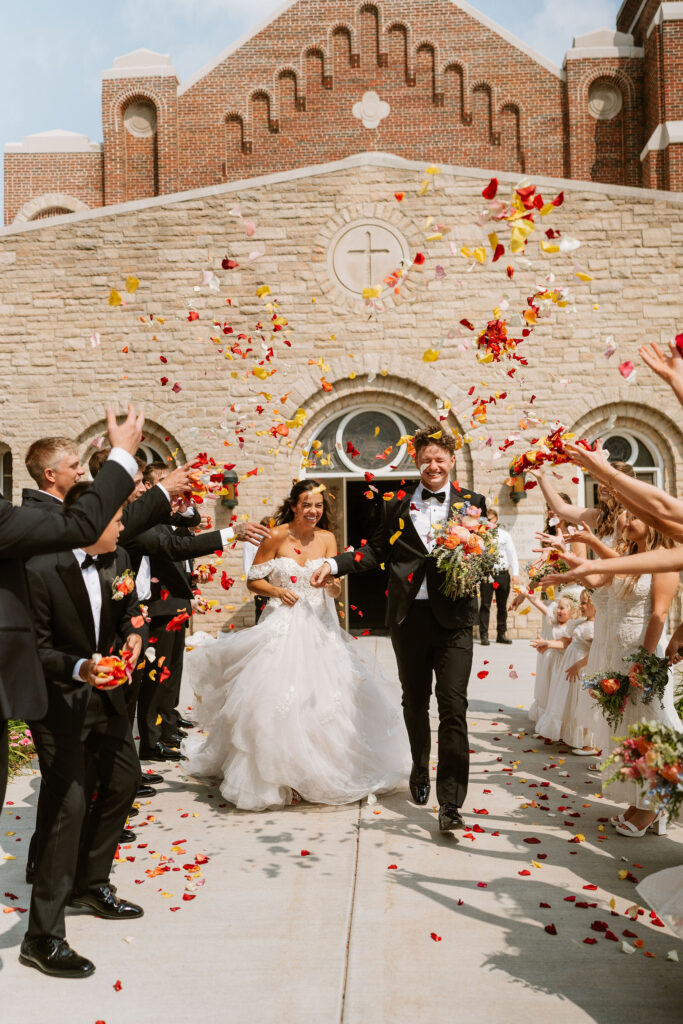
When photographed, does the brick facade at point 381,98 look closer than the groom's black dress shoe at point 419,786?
No

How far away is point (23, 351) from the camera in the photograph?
567 inches

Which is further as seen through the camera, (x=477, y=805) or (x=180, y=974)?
Result: (x=477, y=805)

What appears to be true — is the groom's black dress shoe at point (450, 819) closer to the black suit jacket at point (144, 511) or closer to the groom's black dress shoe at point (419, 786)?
the groom's black dress shoe at point (419, 786)

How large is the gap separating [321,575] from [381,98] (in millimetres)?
18388

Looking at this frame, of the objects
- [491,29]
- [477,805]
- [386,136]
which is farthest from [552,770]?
[491,29]

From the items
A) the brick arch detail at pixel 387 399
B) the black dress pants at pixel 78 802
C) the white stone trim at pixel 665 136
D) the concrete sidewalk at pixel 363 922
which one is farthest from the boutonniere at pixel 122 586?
the white stone trim at pixel 665 136

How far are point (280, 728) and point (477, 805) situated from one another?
56.4 inches

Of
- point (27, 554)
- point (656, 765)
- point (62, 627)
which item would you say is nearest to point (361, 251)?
point (62, 627)

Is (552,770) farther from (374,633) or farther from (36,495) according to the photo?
(374,633)

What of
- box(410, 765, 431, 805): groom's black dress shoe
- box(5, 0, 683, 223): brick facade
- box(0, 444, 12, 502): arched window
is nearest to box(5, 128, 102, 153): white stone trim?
box(5, 0, 683, 223): brick facade

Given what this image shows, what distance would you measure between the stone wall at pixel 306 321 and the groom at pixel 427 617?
857cm

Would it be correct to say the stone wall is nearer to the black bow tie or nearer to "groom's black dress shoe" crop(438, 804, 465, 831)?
the black bow tie

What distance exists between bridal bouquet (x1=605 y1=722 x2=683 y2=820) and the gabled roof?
2134 centimetres

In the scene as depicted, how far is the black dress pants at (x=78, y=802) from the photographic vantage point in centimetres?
341
